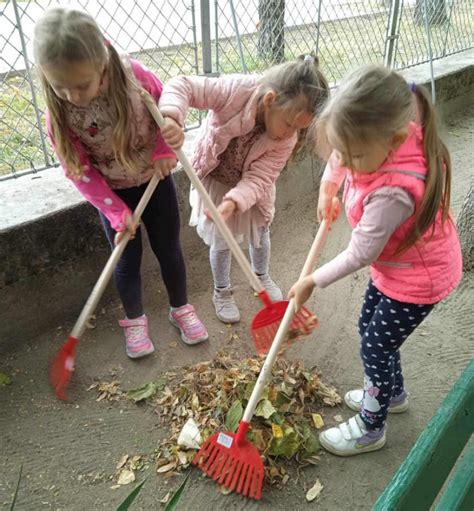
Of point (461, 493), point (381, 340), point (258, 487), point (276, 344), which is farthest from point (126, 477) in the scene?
point (461, 493)

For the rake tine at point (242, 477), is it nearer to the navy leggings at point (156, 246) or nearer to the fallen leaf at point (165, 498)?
the fallen leaf at point (165, 498)

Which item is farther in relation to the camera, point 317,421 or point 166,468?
point 317,421

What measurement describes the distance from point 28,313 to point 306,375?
1147mm

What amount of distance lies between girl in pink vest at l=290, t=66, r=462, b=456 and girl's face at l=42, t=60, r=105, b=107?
2.02 feet

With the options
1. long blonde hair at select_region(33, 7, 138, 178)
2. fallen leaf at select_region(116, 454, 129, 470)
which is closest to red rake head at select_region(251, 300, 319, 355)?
fallen leaf at select_region(116, 454, 129, 470)

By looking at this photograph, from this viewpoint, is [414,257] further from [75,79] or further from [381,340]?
[75,79]

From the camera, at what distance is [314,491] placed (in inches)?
63.1

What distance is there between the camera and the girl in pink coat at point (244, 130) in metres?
1.64

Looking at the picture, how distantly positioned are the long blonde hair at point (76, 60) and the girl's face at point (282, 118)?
449 millimetres

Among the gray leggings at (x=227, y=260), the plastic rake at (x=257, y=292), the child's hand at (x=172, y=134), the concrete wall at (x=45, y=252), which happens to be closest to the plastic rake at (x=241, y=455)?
the plastic rake at (x=257, y=292)

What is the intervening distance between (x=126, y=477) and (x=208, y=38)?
2.07 metres

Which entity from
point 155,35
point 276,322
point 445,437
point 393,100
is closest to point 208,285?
point 276,322

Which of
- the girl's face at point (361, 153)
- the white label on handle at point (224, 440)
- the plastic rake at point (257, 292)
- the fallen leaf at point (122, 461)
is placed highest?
the girl's face at point (361, 153)

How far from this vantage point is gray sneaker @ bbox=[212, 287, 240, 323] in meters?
2.29
